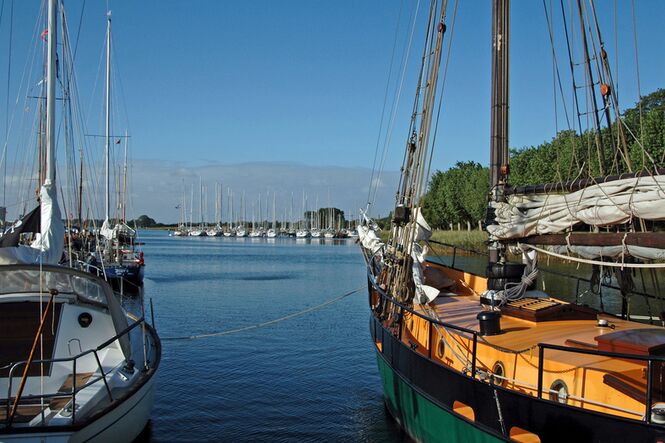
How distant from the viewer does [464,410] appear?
868cm

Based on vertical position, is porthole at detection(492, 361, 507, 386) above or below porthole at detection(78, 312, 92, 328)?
below

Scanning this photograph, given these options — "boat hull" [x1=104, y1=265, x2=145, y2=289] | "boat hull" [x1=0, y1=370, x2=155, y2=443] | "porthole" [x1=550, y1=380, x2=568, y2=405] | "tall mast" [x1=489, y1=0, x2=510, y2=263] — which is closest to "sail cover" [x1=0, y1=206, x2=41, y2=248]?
"boat hull" [x1=0, y1=370, x2=155, y2=443]

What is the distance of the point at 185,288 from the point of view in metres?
41.0

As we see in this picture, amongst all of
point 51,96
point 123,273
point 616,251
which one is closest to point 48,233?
point 51,96

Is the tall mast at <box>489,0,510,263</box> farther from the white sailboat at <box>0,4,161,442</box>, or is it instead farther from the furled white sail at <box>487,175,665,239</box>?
the white sailboat at <box>0,4,161,442</box>

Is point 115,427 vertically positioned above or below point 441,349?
below

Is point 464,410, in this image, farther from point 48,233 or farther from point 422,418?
point 48,233

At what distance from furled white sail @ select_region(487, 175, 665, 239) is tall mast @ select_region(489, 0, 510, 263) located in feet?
4.14

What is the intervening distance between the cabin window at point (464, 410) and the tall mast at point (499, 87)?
4860mm

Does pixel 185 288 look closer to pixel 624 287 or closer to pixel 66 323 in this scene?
pixel 66 323

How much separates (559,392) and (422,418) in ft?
10.7

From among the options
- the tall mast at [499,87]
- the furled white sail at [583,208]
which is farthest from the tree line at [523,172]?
the furled white sail at [583,208]

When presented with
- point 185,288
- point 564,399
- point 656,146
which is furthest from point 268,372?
point 656,146

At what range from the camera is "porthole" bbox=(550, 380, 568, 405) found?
24.7ft
